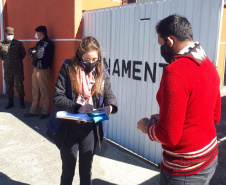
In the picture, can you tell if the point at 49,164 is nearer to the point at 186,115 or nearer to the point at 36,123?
the point at 36,123

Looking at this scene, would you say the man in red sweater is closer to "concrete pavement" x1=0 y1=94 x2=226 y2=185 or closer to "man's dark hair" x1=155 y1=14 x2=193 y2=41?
"man's dark hair" x1=155 y1=14 x2=193 y2=41

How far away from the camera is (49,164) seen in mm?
3598

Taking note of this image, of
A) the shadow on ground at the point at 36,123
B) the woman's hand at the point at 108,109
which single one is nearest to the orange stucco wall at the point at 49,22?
the shadow on ground at the point at 36,123

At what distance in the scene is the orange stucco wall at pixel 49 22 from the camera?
487 cm

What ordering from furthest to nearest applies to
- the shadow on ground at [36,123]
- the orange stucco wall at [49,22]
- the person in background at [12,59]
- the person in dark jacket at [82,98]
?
1. the person in background at [12,59]
2. the orange stucco wall at [49,22]
3. the shadow on ground at [36,123]
4. the person in dark jacket at [82,98]

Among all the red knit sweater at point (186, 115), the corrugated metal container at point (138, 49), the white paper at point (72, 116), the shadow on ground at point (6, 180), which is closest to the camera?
the red knit sweater at point (186, 115)

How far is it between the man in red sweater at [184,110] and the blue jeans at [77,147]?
855 mm

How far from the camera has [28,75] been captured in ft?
22.7

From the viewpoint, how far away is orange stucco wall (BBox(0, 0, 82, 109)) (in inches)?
192

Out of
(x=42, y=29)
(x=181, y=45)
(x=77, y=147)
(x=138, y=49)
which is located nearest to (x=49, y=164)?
(x=77, y=147)

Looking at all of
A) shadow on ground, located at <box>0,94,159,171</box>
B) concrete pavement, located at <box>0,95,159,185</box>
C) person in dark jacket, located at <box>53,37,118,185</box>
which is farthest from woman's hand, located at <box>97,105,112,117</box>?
shadow on ground, located at <box>0,94,159,171</box>

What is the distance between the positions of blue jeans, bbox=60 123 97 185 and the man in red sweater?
855 mm

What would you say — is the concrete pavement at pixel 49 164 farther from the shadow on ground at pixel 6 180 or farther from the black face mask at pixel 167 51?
the black face mask at pixel 167 51

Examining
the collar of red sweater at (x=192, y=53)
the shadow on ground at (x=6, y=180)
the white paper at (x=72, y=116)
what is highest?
the collar of red sweater at (x=192, y=53)
